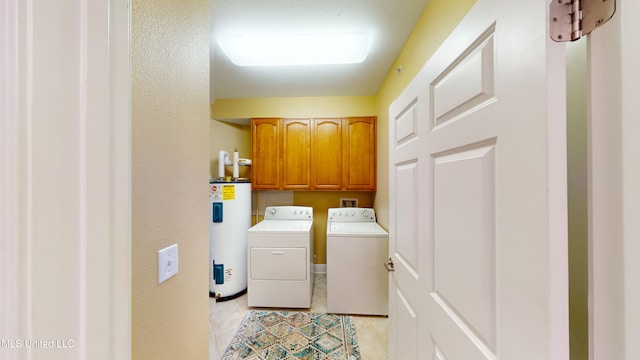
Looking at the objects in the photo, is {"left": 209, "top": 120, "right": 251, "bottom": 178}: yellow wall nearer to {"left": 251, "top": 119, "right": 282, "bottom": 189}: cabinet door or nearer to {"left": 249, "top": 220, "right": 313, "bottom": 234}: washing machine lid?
{"left": 251, "top": 119, "right": 282, "bottom": 189}: cabinet door

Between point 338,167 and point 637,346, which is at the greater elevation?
point 338,167

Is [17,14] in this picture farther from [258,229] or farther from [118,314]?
[258,229]

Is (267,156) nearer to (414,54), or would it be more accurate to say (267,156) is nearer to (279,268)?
(279,268)

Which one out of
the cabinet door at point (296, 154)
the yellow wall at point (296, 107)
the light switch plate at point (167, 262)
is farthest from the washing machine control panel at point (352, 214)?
the light switch plate at point (167, 262)

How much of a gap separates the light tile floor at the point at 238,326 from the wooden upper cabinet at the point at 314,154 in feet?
4.39

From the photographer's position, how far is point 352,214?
2859 mm

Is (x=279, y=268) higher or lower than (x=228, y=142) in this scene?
lower

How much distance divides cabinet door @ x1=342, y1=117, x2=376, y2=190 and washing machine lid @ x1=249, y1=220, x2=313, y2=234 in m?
0.72

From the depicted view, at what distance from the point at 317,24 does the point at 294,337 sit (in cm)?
248

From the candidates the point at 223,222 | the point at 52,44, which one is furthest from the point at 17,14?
the point at 223,222

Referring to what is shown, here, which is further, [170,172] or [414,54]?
[414,54]

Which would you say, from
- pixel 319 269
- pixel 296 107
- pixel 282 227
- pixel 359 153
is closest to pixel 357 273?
pixel 282 227

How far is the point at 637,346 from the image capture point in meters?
0.32

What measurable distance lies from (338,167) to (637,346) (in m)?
2.57
